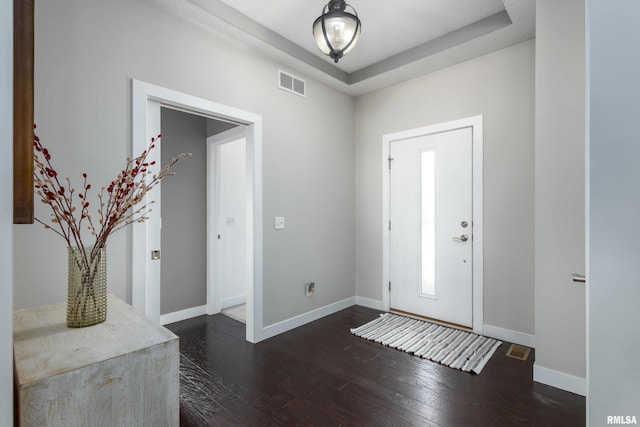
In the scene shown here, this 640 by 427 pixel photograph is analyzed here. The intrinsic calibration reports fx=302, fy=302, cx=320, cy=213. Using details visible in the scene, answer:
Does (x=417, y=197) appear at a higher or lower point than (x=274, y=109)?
lower

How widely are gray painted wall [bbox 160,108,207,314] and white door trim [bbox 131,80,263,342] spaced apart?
111 centimetres

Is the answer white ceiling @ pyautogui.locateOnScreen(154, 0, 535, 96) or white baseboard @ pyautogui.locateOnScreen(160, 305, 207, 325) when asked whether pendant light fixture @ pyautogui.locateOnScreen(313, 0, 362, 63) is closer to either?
white ceiling @ pyautogui.locateOnScreen(154, 0, 535, 96)

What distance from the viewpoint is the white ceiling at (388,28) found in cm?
237

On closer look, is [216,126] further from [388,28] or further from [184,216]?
[388,28]

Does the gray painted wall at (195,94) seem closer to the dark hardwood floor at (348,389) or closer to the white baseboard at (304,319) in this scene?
the white baseboard at (304,319)

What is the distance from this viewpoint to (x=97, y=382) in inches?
37.4

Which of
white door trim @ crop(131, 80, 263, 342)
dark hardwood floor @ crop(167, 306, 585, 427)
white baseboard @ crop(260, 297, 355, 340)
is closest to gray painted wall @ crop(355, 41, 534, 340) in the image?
dark hardwood floor @ crop(167, 306, 585, 427)

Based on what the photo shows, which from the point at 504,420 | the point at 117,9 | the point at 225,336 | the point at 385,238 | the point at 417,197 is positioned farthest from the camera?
the point at 385,238

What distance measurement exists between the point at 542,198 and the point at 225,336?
2.95 meters

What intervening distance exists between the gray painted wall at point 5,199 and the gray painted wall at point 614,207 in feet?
3.70

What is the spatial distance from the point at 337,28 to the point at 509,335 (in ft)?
9.71

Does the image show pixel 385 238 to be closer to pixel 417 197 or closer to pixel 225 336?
pixel 417 197

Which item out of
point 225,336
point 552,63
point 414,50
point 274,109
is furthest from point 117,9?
point 552,63

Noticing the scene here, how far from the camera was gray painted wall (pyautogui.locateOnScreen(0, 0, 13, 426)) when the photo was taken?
2.07 ft
